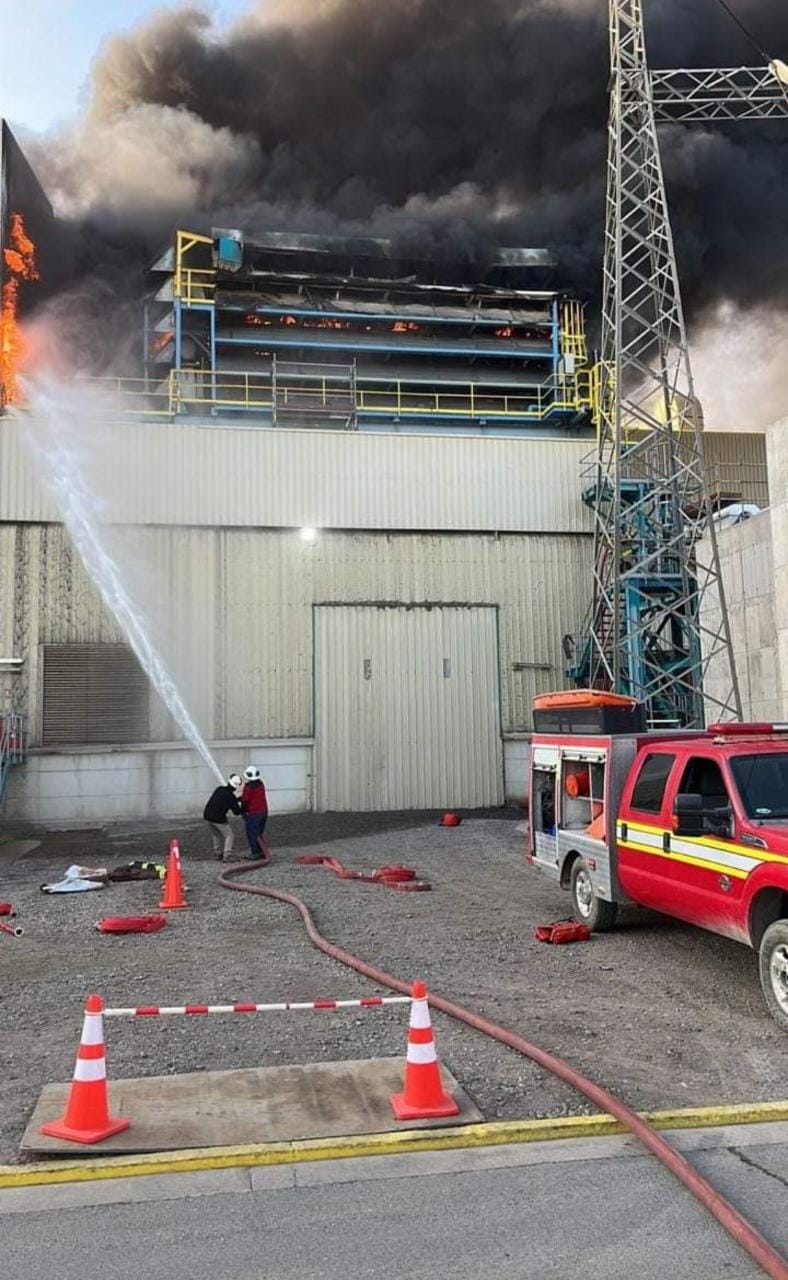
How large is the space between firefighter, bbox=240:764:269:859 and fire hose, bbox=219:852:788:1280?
6053mm

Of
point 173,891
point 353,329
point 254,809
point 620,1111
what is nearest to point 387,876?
point 254,809

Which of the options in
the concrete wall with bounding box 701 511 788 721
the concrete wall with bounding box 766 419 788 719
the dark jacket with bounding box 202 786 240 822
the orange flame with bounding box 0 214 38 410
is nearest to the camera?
the dark jacket with bounding box 202 786 240 822

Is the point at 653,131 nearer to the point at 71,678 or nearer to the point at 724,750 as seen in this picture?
the point at 71,678

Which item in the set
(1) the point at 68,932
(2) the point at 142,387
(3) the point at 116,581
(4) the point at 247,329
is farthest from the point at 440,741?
(2) the point at 142,387

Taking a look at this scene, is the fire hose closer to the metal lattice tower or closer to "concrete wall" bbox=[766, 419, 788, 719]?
"concrete wall" bbox=[766, 419, 788, 719]

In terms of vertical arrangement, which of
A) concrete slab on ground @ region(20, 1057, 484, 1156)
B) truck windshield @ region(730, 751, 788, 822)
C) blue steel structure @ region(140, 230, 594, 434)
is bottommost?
concrete slab on ground @ region(20, 1057, 484, 1156)

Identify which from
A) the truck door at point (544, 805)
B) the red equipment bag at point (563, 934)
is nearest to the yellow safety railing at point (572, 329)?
the truck door at point (544, 805)

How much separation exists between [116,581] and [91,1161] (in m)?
20.1

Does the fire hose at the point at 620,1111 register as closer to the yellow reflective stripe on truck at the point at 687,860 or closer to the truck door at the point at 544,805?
the yellow reflective stripe on truck at the point at 687,860

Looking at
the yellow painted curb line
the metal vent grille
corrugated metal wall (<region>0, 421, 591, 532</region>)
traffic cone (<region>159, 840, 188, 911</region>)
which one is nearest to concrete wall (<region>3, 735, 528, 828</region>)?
the metal vent grille

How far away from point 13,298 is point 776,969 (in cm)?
3764

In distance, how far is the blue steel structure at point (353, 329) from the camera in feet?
121

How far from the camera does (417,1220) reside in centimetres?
402

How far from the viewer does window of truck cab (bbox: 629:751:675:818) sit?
27.4ft
